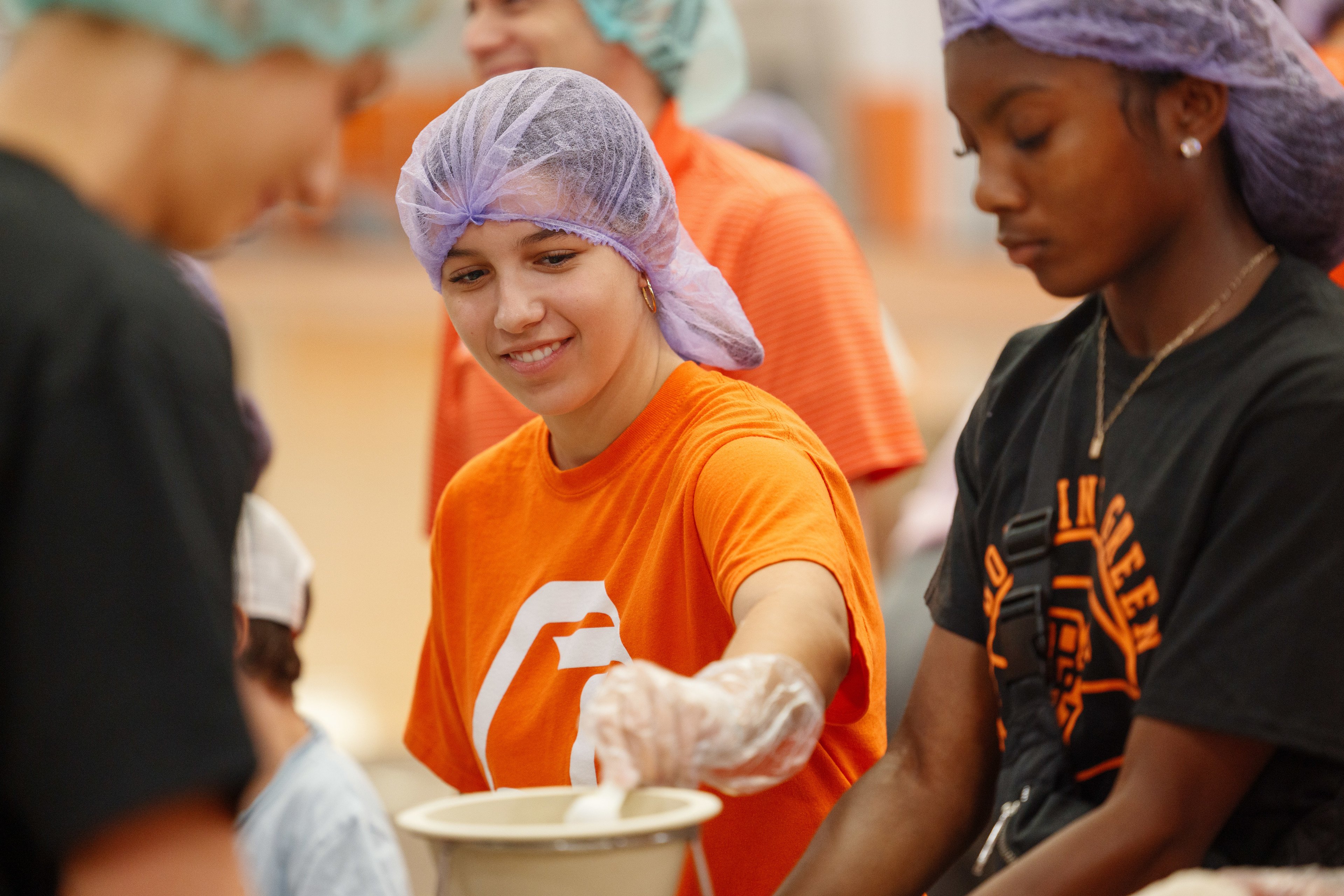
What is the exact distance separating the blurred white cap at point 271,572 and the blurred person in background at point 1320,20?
78.4 inches

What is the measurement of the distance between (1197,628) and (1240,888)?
21cm

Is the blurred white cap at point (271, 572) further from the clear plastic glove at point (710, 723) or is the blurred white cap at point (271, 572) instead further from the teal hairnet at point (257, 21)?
the teal hairnet at point (257, 21)

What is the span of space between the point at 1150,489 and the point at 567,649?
678 millimetres

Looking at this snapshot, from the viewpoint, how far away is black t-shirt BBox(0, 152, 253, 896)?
825 mm

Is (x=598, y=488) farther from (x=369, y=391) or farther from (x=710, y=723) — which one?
(x=369, y=391)

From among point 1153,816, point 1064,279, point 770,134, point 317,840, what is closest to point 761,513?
point 1064,279

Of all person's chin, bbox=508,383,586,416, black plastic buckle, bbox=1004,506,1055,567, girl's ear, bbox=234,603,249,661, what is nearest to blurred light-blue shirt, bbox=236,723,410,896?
girl's ear, bbox=234,603,249,661

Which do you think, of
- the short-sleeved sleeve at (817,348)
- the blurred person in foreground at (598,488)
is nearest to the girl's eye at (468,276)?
the blurred person in foreground at (598,488)

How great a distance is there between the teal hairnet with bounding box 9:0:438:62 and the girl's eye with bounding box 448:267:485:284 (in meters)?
0.75

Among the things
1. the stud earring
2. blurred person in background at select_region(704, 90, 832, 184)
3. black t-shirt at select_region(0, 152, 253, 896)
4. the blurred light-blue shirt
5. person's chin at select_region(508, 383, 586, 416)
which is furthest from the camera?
blurred person in background at select_region(704, 90, 832, 184)

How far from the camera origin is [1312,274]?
4.49 ft

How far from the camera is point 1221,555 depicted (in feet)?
4.12

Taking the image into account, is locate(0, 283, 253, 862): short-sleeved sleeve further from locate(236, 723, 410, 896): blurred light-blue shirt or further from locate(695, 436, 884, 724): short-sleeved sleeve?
locate(236, 723, 410, 896): blurred light-blue shirt

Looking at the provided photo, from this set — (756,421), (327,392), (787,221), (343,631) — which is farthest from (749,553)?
(327,392)
